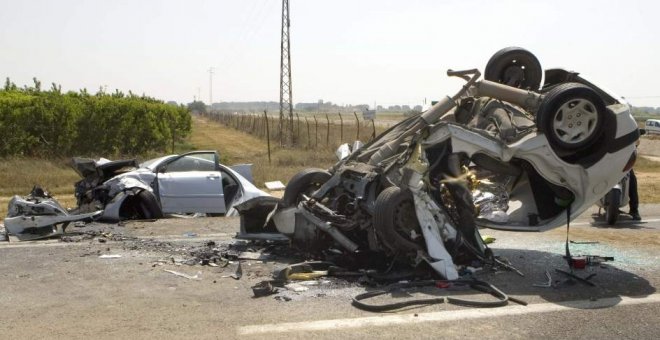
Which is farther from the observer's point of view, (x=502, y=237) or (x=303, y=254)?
(x=502, y=237)

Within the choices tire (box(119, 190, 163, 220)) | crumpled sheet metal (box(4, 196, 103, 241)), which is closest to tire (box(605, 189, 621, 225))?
tire (box(119, 190, 163, 220))

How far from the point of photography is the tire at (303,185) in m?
8.02

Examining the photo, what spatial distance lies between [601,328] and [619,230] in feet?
18.3

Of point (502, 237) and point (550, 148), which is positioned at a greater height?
point (550, 148)

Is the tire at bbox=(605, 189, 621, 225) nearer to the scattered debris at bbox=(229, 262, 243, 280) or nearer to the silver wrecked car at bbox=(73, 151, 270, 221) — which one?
the silver wrecked car at bbox=(73, 151, 270, 221)

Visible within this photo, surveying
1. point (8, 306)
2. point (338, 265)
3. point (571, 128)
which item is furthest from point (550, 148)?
point (8, 306)

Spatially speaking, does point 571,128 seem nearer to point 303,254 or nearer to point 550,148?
point 550,148

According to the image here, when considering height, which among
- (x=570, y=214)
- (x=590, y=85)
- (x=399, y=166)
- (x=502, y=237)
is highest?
(x=590, y=85)

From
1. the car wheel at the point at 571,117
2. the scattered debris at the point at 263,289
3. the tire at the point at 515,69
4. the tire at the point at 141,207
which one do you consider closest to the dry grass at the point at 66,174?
the tire at the point at 141,207

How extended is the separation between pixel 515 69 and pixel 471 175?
1767 millimetres

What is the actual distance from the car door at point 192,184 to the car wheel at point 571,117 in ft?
20.4

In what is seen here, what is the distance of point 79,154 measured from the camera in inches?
906

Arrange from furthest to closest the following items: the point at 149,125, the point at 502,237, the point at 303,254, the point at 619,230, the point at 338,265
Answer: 1. the point at 149,125
2. the point at 619,230
3. the point at 502,237
4. the point at 303,254
5. the point at 338,265

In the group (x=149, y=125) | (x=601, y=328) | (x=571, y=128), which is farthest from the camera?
(x=149, y=125)
